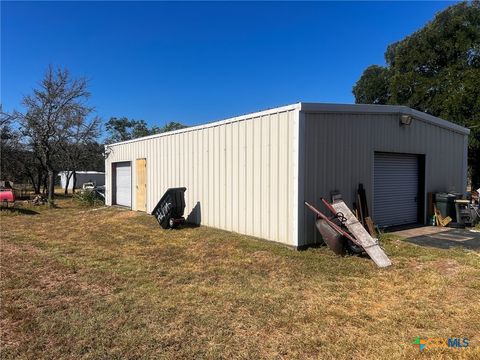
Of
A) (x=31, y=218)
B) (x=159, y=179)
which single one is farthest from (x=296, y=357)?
(x=31, y=218)

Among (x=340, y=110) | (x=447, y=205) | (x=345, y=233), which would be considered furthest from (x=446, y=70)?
(x=345, y=233)

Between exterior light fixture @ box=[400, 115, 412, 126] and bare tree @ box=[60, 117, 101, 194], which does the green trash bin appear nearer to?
exterior light fixture @ box=[400, 115, 412, 126]

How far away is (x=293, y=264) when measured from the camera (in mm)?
5855

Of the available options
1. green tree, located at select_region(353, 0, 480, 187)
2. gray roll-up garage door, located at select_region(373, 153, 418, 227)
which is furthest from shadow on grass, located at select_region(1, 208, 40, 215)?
green tree, located at select_region(353, 0, 480, 187)

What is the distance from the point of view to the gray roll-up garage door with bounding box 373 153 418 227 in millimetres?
8891

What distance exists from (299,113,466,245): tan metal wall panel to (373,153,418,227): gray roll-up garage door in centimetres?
33

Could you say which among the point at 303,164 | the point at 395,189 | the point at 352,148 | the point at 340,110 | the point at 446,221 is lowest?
the point at 446,221

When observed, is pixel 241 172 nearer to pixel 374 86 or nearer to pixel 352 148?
pixel 352 148

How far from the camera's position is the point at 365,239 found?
6.32 m

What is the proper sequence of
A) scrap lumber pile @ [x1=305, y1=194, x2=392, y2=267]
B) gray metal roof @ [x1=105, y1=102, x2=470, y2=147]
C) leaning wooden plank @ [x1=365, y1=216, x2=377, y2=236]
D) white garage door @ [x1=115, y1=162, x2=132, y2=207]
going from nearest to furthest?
scrap lumber pile @ [x1=305, y1=194, x2=392, y2=267] → gray metal roof @ [x1=105, y1=102, x2=470, y2=147] → leaning wooden plank @ [x1=365, y1=216, x2=377, y2=236] → white garage door @ [x1=115, y1=162, x2=132, y2=207]

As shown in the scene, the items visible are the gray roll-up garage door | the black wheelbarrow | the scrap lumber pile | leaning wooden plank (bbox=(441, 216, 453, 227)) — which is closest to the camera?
the scrap lumber pile

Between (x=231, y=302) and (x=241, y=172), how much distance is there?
4498 millimetres

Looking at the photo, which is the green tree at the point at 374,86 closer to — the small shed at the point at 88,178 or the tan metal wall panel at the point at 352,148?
the tan metal wall panel at the point at 352,148

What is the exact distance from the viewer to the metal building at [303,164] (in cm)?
703
